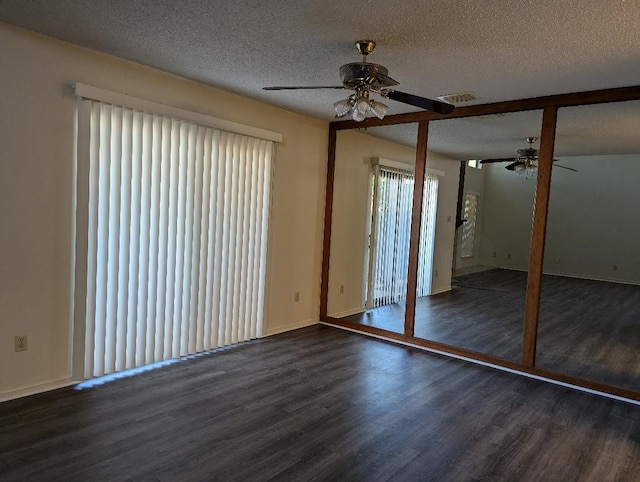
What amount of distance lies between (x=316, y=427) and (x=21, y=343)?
6.70 feet

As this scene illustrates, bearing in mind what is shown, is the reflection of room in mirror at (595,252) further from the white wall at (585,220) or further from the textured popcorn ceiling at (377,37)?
the textured popcorn ceiling at (377,37)

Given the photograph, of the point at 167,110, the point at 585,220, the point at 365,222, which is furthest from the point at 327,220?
the point at 585,220

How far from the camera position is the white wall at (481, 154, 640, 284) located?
17.3 feet

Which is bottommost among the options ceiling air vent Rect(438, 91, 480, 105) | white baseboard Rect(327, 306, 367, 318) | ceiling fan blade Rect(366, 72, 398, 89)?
white baseboard Rect(327, 306, 367, 318)

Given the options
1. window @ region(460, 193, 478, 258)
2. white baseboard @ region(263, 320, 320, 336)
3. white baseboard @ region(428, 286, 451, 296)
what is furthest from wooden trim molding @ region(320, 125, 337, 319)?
window @ region(460, 193, 478, 258)

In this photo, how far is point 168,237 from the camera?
365cm

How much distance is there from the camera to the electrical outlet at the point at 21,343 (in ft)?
9.50

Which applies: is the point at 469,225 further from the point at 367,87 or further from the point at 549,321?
the point at 367,87

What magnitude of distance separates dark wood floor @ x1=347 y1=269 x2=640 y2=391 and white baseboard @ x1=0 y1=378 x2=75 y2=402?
310cm

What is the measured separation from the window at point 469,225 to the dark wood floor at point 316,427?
2469mm

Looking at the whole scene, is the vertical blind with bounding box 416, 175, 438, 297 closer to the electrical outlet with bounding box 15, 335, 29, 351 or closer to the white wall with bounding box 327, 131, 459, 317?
the white wall with bounding box 327, 131, 459, 317

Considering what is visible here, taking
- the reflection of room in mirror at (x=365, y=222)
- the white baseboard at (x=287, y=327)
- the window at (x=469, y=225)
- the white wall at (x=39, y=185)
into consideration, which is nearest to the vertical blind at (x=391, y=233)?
the reflection of room in mirror at (x=365, y=222)

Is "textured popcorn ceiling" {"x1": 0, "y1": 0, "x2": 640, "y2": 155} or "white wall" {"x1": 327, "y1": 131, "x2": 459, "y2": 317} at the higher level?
"textured popcorn ceiling" {"x1": 0, "y1": 0, "x2": 640, "y2": 155}

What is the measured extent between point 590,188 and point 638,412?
3.59m
